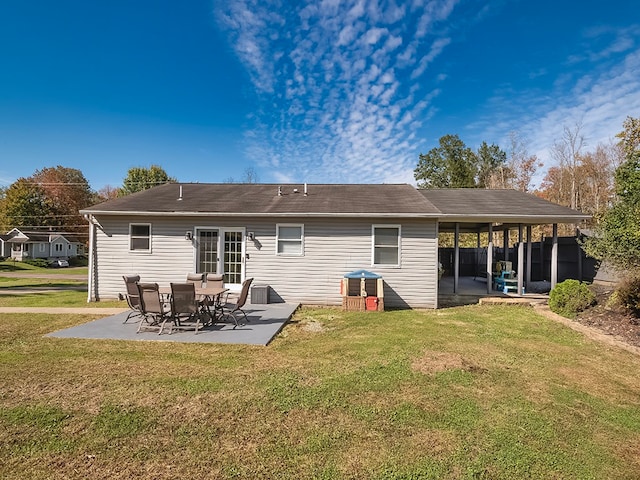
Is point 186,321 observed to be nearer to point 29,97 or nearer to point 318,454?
point 318,454

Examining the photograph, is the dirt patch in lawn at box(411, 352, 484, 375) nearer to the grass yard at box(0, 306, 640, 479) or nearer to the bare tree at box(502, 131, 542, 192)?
the grass yard at box(0, 306, 640, 479)

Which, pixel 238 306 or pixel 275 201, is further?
pixel 275 201

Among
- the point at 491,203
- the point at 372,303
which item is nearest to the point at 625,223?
the point at 491,203

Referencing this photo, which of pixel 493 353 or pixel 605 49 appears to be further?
pixel 605 49

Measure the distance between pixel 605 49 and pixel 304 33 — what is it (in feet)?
45.6

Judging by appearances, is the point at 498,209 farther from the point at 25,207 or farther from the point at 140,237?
the point at 25,207

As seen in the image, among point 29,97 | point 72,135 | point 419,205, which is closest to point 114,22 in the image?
point 29,97

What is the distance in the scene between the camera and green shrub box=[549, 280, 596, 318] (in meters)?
9.28

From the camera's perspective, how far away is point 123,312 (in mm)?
9141

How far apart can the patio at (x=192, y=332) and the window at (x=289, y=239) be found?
8.65 ft

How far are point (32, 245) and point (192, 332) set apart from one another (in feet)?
164

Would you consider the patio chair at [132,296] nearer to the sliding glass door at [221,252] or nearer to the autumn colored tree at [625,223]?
the sliding glass door at [221,252]

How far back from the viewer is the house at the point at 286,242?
10297 millimetres

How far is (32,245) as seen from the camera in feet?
140
